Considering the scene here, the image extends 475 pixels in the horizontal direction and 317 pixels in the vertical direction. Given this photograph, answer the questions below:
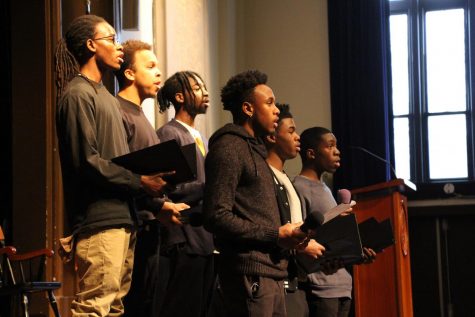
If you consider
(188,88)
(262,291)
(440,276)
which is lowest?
(440,276)

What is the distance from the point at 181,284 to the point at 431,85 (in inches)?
186

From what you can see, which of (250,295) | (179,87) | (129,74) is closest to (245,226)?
(250,295)

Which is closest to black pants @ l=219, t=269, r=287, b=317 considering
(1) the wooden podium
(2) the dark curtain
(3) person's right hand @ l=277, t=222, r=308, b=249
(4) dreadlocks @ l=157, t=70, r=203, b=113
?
(3) person's right hand @ l=277, t=222, r=308, b=249

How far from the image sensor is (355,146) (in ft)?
24.5

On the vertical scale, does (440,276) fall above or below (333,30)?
below

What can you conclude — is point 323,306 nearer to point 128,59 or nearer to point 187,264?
point 187,264

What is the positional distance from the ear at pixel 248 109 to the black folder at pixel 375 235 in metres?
1.14

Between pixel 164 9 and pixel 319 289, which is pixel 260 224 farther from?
pixel 164 9

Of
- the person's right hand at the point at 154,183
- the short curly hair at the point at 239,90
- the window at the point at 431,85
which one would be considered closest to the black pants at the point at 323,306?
the short curly hair at the point at 239,90

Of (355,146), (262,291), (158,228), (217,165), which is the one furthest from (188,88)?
(355,146)

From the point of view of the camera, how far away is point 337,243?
11.7 feet

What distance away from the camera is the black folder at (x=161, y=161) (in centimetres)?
292

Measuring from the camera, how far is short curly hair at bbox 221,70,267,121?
3.35 metres

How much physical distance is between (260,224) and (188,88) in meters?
1.21
